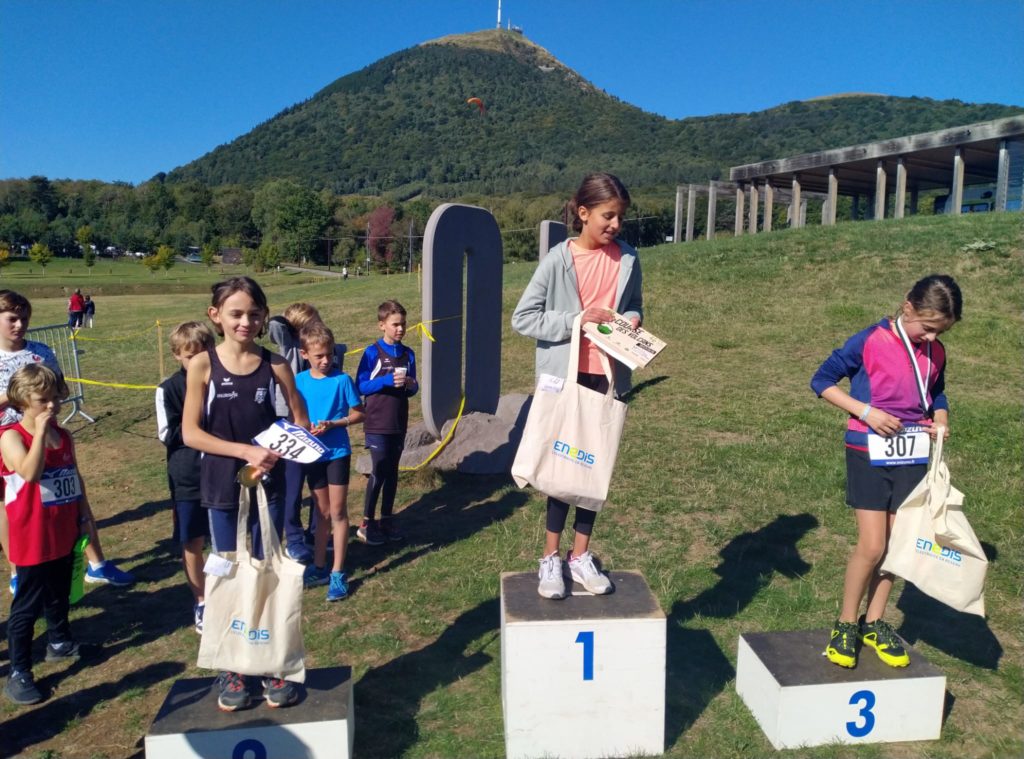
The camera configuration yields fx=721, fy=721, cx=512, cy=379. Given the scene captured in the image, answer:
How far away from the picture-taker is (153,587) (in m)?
4.89

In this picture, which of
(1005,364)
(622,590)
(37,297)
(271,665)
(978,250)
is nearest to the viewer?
(271,665)

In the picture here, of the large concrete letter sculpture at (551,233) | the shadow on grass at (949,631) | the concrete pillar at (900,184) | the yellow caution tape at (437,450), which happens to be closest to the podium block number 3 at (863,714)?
the shadow on grass at (949,631)

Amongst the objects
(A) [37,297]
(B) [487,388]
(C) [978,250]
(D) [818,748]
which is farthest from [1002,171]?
(A) [37,297]

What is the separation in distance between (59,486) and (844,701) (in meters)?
3.86

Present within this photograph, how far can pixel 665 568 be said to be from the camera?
494 centimetres

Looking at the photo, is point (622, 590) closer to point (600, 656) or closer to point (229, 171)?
point (600, 656)

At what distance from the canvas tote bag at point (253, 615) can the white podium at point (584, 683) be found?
34.3 inches

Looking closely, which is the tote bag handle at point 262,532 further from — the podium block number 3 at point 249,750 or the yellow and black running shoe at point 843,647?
the yellow and black running shoe at point 843,647

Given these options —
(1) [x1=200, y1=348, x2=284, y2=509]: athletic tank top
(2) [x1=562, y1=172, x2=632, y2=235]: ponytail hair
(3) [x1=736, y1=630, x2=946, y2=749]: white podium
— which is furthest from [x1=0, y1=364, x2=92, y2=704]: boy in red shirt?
(3) [x1=736, y1=630, x2=946, y2=749]: white podium

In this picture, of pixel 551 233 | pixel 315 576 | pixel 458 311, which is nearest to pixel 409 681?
pixel 315 576

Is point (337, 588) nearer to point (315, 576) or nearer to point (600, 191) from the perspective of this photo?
point (315, 576)

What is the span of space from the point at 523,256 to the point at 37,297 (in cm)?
3589

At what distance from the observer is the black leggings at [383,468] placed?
545 centimetres

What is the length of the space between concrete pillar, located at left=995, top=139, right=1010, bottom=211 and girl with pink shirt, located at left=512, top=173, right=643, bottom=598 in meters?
25.3
